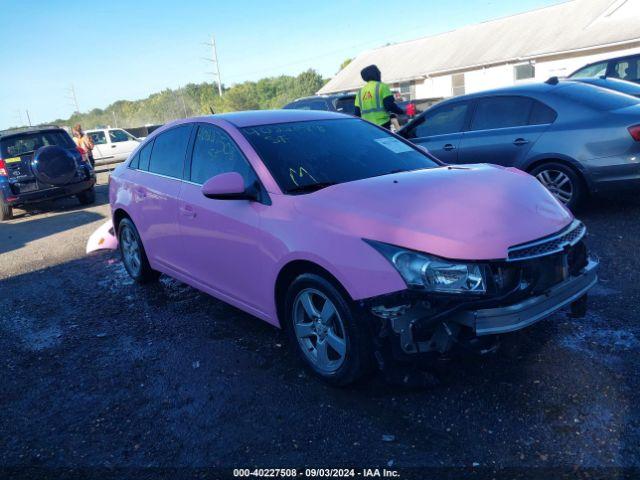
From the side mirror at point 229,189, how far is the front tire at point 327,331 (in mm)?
707

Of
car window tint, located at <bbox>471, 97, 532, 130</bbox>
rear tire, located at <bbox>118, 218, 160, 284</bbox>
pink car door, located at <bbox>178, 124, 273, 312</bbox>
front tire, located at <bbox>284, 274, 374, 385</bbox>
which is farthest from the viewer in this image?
car window tint, located at <bbox>471, 97, 532, 130</bbox>

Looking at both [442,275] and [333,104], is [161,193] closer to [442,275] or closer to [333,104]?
[442,275]

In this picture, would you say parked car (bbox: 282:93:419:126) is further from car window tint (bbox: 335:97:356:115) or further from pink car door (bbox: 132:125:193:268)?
pink car door (bbox: 132:125:193:268)

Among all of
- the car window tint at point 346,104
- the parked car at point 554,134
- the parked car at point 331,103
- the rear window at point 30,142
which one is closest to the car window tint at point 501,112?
the parked car at point 554,134

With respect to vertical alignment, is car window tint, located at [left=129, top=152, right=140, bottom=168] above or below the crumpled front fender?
above

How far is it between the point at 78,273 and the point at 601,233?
612cm

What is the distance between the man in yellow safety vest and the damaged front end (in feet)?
18.7

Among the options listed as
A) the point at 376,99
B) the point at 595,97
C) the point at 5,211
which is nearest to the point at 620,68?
the point at 595,97

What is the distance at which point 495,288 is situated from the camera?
2715 mm

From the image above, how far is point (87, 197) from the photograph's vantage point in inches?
491

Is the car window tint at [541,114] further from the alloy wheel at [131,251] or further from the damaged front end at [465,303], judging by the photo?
the alloy wheel at [131,251]

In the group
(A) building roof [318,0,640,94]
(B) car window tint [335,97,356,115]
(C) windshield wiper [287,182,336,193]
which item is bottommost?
(C) windshield wiper [287,182,336,193]

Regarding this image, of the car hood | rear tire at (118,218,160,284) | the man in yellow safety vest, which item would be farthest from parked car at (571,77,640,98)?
rear tire at (118,218,160,284)

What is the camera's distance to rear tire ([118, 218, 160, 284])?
5.42 meters
